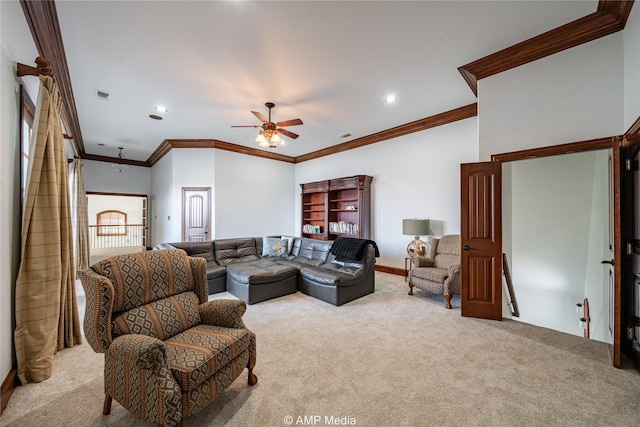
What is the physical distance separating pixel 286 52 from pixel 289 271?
3047 millimetres

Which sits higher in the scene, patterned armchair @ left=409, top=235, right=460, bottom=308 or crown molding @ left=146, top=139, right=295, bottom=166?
crown molding @ left=146, top=139, right=295, bottom=166

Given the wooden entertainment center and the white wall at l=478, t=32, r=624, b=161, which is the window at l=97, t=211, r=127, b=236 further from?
the white wall at l=478, t=32, r=624, b=161

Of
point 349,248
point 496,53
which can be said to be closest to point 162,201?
point 349,248

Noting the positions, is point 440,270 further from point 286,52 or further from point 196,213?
point 196,213

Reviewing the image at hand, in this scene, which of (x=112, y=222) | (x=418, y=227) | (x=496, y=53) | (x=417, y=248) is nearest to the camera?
(x=496, y=53)

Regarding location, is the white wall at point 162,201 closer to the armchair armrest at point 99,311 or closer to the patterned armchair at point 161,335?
the patterned armchair at point 161,335

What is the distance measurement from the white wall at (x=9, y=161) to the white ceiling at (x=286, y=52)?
563mm

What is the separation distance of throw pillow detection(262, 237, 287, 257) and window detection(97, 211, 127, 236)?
32.4ft

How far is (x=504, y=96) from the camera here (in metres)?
3.12

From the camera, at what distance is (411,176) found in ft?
17.2

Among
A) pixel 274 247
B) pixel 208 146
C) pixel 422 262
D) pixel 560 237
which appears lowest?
pixel 422 262

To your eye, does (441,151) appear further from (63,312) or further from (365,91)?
(63,312)

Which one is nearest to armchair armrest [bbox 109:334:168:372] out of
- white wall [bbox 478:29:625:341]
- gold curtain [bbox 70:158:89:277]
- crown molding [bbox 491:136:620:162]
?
white wall [bbox 478:29:625:341]

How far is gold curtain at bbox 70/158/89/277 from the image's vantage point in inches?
223
